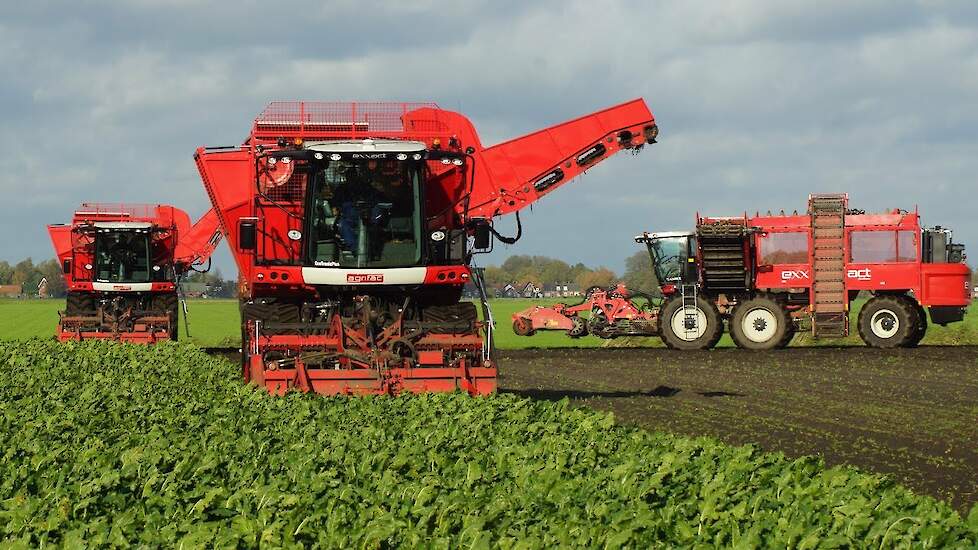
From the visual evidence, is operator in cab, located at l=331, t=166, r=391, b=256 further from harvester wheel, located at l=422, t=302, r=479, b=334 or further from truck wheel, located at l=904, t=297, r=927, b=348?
truck wheel, located at l=904, t=297, r=927, b=348

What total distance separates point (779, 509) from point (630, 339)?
28806 millimetres

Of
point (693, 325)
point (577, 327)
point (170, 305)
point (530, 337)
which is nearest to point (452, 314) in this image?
point (693, 325)

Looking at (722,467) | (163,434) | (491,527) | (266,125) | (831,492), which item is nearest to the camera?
(491,527)

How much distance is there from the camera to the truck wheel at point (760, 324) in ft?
93.2

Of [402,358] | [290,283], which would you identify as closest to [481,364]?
[402,358]

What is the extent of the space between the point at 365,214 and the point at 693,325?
15155 mm

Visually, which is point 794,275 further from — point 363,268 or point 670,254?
point 363,268

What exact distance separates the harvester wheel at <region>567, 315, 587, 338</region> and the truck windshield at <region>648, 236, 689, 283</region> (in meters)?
2.12

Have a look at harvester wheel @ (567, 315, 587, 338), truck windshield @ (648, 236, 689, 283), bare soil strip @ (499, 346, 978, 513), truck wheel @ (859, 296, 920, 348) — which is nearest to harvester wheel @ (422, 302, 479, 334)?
bare soil strip @ (499, 346, 978, 513)

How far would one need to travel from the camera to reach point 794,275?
28.5 m

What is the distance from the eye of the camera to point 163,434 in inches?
421

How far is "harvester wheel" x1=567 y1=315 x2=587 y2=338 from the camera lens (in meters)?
30.5

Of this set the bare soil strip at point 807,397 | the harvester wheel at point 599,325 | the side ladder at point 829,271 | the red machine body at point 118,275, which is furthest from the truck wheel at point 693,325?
the red machine body at point 118,275

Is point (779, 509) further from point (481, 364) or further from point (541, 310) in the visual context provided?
point (541, 310)
